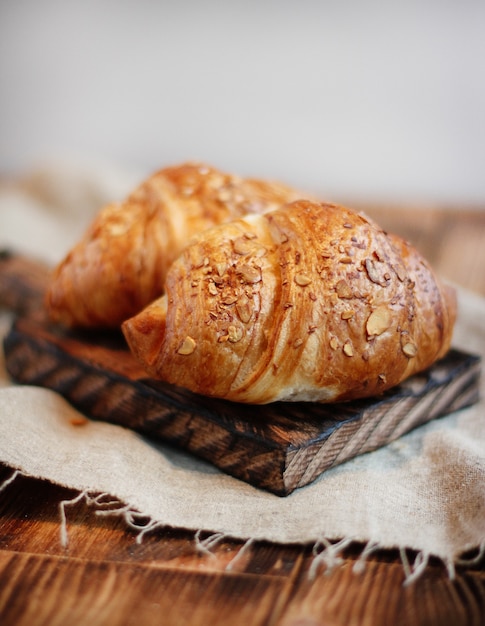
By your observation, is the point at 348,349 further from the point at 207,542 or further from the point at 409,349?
the point at 207,542

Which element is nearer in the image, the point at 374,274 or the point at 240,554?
the point at 240,554

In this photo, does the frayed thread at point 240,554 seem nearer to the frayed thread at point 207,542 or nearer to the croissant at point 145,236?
the frayed thread at point 207,542

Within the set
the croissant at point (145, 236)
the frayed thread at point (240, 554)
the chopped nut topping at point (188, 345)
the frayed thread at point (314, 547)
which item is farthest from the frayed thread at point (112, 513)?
the croissant at point (145, 236)

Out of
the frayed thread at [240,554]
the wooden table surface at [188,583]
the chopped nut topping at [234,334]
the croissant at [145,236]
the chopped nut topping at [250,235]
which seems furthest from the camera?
the croissant at [145,236]

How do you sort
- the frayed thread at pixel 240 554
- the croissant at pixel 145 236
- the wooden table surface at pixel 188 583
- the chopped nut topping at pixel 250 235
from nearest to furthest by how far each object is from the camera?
the wooden table surface at pixel 188 583
the frayed thread at pixel 240 554
the chopped nut topping at pixel 250 235
the croissant at pixel 145 236

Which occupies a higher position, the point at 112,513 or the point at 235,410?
the point at 235,410

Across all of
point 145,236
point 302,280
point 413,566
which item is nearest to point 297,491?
point 413,566

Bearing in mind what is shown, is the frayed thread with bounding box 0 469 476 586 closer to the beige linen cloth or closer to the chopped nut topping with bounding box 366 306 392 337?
the beige linen cloth
